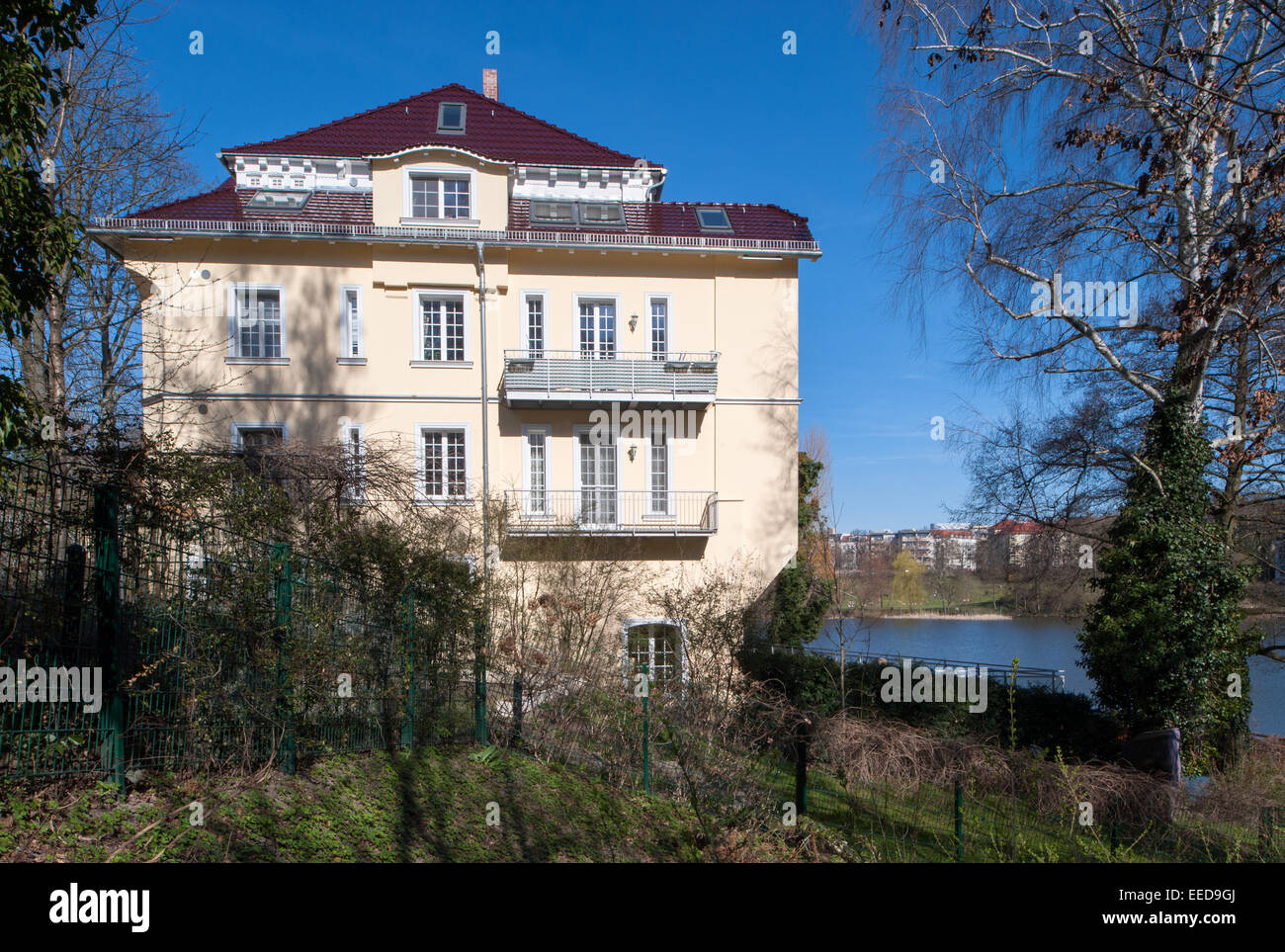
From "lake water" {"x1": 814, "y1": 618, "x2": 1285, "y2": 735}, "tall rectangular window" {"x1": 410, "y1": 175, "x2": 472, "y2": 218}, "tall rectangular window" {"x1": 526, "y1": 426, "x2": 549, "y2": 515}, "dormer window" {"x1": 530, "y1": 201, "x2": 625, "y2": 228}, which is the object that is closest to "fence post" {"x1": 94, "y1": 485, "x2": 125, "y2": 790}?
"tall rectangular window" {"x1": 526, "y1": 426, "x2": 549, "y2": 515}

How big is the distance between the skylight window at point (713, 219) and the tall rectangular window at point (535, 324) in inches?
193

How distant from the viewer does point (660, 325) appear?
63.3 ft

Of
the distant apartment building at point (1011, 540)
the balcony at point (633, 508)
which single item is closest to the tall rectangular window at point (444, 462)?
the balcony at point (633, 508)

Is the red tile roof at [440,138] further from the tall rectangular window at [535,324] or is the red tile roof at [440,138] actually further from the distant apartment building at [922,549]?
the distant apartment building at [922,549]

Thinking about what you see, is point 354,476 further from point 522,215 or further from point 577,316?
point 522,215

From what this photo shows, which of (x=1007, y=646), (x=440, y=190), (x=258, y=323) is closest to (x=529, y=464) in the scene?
(x=440, y=190)

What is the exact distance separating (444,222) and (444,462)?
19.8 ft

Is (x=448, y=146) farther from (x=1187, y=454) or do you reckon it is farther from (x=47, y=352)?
(x=1187, y=454)

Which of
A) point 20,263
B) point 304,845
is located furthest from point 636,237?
point 304,845

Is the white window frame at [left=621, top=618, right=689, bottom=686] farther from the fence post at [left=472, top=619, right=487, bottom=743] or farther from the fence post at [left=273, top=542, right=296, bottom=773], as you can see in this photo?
the fence post at [left=273, top=542, right=296, bottom=773]

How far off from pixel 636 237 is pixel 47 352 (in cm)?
1244

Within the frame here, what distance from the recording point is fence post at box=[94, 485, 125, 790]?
4.99 m

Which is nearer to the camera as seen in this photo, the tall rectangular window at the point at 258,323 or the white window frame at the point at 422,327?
the tall rectangular window at the point at 258,323

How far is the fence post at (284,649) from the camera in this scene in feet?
20.3
